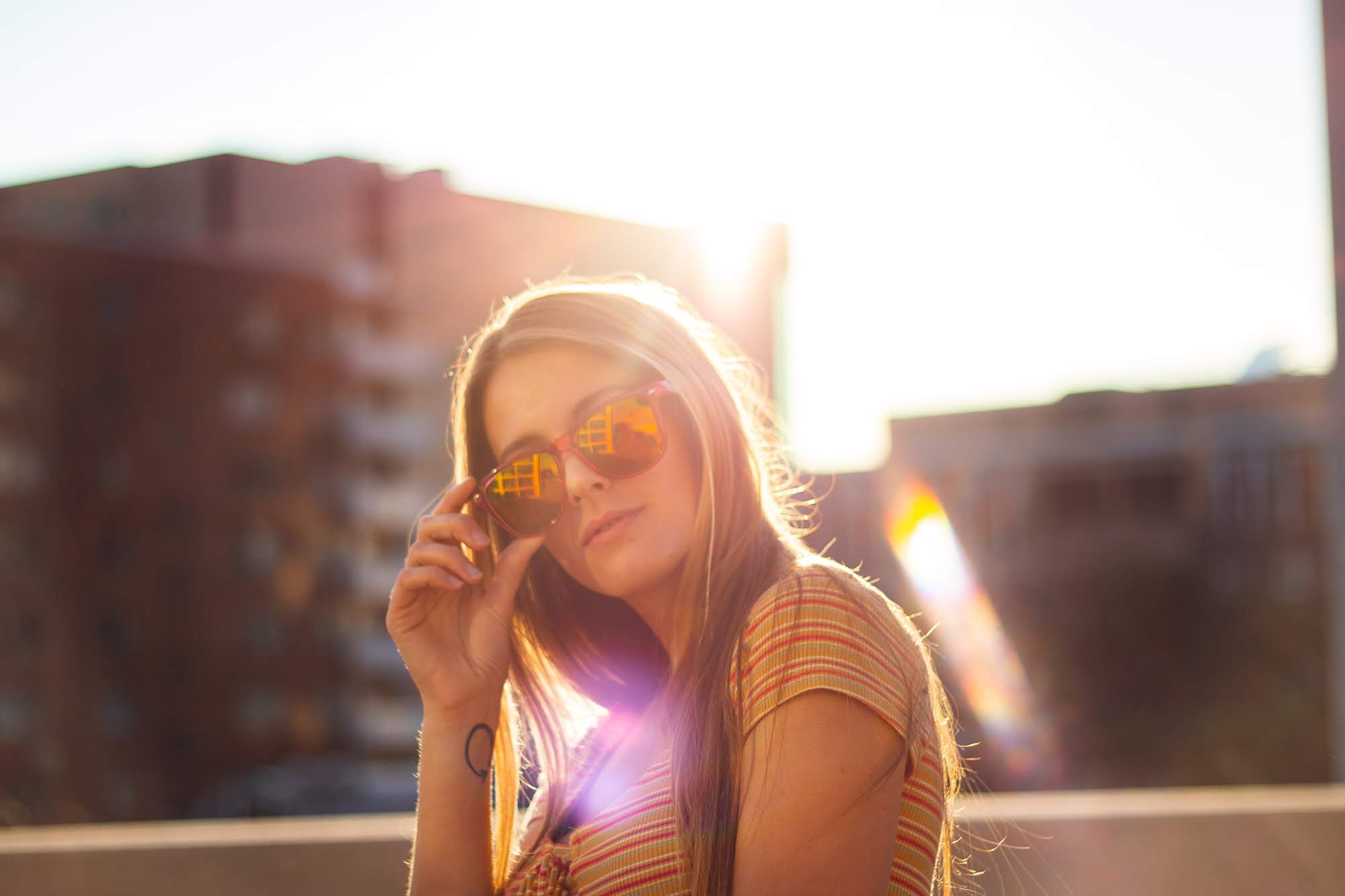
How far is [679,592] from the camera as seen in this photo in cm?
191

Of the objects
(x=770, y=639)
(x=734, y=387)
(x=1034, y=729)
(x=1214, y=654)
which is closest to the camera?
(x=770, y=639)

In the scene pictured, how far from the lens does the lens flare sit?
51.9 meters

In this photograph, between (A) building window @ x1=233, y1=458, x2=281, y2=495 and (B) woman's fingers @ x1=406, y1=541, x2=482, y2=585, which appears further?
(A) building window @ x1=233, y1=458, x2=281, y2=495

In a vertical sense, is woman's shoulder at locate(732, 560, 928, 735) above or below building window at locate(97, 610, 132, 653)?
above

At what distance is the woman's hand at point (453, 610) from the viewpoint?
2.18 meters

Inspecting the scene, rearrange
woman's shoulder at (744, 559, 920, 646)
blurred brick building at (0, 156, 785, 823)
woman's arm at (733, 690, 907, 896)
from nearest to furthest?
woman's arm at (733, 690, 907, 896) < woman's shoulder at (744, 559, 920, 646) < blurred brick building at (0, 156, 785, 823)

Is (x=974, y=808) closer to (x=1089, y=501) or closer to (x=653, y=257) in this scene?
(x=653, y=257)

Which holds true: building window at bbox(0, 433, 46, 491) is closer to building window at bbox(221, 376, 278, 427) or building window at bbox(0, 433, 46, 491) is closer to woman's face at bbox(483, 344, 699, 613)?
building window at bbox(221, 376, 278, 427)

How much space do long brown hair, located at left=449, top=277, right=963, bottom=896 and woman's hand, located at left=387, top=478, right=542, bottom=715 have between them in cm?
8

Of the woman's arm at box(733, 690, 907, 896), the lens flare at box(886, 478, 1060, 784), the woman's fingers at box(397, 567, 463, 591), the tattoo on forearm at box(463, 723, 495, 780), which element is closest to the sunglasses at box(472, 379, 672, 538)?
the woman's fingers at box(397, 567, 463, 591)

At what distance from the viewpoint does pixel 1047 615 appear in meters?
62.8

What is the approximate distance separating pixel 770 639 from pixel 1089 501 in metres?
64.2

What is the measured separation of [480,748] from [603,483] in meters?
0.51

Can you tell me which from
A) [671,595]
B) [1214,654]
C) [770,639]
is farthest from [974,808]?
[1214,654]
